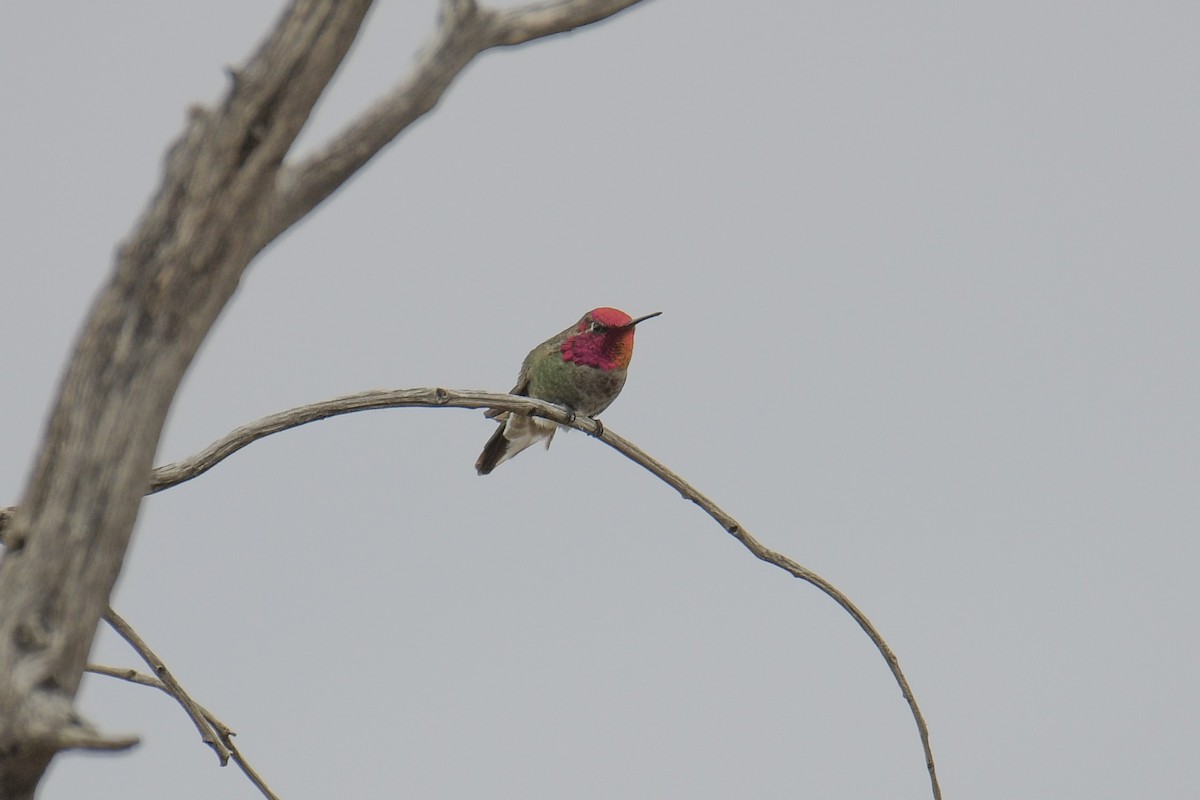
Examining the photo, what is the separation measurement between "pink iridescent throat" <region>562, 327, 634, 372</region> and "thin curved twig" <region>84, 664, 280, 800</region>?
3.56 metres

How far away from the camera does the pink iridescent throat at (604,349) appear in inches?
294

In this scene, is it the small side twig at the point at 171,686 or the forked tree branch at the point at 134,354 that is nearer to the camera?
the forked tree branch at the point at 134,354

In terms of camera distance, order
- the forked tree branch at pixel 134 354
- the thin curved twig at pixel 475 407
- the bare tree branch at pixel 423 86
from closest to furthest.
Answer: the forked tree branch at pixel 134 354 → the bare tree branch at pixel 423 86 → the thin curved twig at pixel 475 407

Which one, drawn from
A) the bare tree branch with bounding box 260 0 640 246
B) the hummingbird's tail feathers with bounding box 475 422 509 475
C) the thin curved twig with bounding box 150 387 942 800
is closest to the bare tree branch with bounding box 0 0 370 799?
the bare tree branch with bounding box 260 0 640 246

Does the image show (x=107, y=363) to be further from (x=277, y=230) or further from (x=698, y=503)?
(x=698, y=503)

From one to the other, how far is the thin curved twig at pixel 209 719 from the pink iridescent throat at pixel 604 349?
3.56 meters

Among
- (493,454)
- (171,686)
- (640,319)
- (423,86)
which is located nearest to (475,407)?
(171,686)

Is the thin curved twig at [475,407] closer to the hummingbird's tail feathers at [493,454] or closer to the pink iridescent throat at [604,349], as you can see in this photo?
the pink iridescent throat at [604,349]

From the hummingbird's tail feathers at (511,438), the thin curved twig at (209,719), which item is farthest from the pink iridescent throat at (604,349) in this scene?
the thin curved twig at (209,719)

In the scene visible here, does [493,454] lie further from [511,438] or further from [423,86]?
[423,86]

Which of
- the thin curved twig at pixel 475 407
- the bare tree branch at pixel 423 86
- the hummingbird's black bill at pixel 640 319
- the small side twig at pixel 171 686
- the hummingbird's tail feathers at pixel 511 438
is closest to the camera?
the bare tree branch at pixel 423 86

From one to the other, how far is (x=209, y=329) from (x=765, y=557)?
2161 mm

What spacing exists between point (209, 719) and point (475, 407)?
135cm

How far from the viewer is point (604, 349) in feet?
24.5
